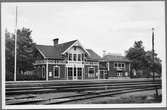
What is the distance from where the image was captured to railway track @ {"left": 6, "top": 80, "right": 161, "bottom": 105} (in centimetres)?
475

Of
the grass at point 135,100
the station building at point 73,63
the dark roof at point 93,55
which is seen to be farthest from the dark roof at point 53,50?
the grass at point 135,100

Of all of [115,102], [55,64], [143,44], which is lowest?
[115,102]

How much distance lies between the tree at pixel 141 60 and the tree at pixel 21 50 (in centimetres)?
159

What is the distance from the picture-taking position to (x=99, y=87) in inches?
196

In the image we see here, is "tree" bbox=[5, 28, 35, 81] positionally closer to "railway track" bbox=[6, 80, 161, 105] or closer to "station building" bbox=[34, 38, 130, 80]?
"station building" bbox=[34, 38, 130, 80]

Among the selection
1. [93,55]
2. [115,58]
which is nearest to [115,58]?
[115,58]

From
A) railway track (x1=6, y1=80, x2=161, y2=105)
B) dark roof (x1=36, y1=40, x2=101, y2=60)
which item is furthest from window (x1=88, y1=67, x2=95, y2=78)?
dark roof (x1=36, y1=40, x2=101, y2=60)

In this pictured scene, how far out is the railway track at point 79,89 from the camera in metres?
4.75

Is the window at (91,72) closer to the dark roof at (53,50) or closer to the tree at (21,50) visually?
the dark roof at (53,50)

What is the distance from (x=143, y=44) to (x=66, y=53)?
126 centimetres

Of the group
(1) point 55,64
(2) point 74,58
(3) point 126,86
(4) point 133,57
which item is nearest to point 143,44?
(4) point 133,57

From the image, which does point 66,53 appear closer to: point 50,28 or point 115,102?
point 50,28

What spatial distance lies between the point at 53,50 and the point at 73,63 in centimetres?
40

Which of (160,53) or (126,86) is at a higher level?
(160,53)
